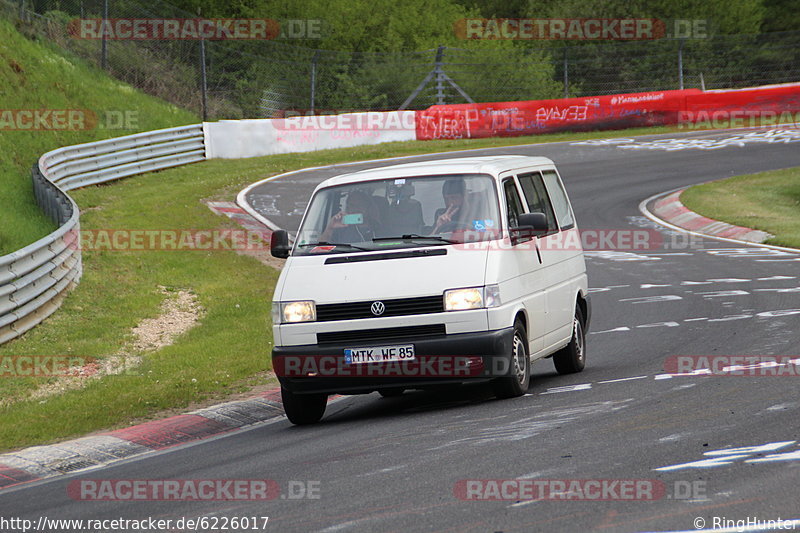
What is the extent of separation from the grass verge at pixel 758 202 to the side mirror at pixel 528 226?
11440 mm

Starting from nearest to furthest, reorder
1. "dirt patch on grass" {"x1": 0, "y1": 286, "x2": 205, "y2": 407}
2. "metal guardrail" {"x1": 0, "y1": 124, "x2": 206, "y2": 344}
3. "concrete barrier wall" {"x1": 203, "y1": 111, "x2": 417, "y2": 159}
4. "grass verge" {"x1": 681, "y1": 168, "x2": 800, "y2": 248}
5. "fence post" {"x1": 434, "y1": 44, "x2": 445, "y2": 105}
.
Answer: "dirt patch on grass" {"x1": 0, "y1": 286, "x2": 205, "y2": 407}
"metal guardrail" {"x1": 0, "y1": 124, "x2": 206, "y2": 344}
"grass verge" {"x1": 681, "y1": 168, "x2": 800, "y2": 248}
"concrete barrier wall" {"x1": 203, "y1": 111, "x2": 417, "y2": 159}
"fence post" {"x1": 434, "y1": 44, "x2": 445, "y2": 105}

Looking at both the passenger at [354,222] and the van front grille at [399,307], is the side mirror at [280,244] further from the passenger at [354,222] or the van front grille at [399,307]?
the van front grille at [399,307]

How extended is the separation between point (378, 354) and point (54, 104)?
26.9 meters

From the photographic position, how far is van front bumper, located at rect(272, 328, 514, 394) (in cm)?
832

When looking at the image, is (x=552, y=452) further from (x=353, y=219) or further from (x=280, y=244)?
(x=280, y=244)

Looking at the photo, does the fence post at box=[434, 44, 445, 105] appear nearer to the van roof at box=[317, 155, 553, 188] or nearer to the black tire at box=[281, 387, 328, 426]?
the van roof at box=[317, 155, 553, 188]

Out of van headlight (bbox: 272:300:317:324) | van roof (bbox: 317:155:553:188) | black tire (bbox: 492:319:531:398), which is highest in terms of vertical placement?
van roof (bbox: 317:155:553:188)

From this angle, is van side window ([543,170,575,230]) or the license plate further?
van side window ([543,170,575,230])

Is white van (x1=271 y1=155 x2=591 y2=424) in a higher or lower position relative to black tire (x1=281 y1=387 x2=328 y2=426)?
higher

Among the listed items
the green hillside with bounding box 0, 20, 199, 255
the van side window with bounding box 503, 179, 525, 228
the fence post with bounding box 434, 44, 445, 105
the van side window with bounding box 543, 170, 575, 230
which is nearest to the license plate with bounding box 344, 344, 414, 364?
the van side window with bounding box 503, 179, 525, 228

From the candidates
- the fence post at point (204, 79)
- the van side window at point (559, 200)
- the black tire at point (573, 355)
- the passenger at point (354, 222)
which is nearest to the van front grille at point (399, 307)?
the passenger at point (354, 222)

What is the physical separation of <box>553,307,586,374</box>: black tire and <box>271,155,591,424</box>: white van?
0.62m

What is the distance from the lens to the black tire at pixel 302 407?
8836 mm

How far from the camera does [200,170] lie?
1209 inches
